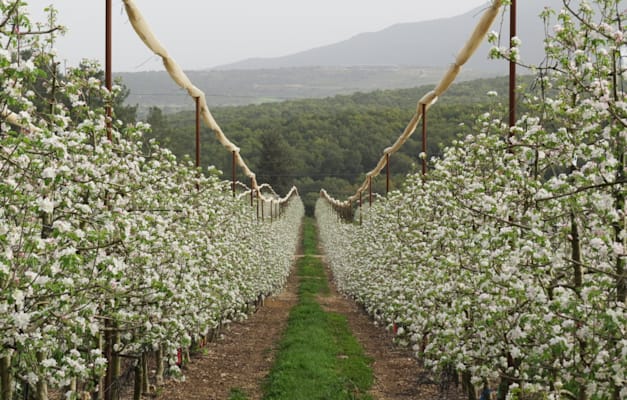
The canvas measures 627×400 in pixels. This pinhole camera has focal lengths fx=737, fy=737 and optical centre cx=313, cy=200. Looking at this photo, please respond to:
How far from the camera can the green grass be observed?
10.4m

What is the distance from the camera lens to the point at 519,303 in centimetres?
555

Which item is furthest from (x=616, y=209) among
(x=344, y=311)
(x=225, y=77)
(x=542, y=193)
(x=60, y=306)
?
(x=225, y=77)

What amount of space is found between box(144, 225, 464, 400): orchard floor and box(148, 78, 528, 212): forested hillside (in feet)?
82.8

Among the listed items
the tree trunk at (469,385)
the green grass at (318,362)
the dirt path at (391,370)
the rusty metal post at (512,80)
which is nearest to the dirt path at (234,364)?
the green grass at (318,362)

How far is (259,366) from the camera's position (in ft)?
42.1

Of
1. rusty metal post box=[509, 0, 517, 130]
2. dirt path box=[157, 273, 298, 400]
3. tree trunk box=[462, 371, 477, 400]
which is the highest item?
rusty metal post box=[509, 0, 517, 130]

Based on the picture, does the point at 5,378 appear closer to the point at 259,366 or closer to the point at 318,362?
the point at 318,362

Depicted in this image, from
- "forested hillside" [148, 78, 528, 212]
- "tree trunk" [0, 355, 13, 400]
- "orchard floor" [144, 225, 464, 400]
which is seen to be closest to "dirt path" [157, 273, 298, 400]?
"orchard floor" [144, 225, 464, 400]

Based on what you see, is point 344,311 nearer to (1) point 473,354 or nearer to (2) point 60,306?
(1) point 473,354

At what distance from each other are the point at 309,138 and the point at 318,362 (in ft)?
205

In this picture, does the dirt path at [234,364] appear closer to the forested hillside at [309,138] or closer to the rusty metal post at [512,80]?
the rusty metal post at [512,80]

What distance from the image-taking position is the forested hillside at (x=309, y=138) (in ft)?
178

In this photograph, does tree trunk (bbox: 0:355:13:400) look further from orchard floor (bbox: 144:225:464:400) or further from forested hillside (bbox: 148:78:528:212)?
forested hillside (bbox: 148:78:528:212)

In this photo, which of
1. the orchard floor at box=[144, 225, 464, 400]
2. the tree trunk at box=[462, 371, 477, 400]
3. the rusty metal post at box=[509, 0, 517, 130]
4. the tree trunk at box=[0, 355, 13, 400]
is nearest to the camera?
the tree trunk at box=[0, 355, 13, 400]
